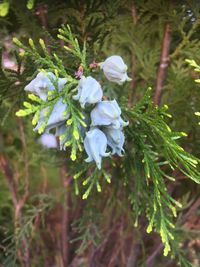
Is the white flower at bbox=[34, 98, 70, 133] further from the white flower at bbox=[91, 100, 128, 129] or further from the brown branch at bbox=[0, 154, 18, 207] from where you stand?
the brown branch at bbox=[0, 154, 18, 207]

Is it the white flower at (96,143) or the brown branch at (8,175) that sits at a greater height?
the white flower at (96,143)

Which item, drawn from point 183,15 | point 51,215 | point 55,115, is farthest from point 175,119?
point 51,215

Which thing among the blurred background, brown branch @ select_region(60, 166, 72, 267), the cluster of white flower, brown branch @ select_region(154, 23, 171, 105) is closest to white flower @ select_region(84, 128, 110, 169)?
the cluster of white flower

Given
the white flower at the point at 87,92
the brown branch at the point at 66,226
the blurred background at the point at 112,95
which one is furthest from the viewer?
the brown branch at the point at 66,226

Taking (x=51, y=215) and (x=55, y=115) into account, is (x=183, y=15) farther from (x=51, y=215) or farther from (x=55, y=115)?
(x=51, y=215)

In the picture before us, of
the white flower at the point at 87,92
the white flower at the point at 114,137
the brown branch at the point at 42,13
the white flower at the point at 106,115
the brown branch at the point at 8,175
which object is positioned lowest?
the brown branch at the point at 8,175

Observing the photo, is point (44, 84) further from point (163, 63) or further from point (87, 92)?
point (163, 63)

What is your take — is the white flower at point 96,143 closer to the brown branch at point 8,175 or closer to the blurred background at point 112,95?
the blurred background at point 112,95

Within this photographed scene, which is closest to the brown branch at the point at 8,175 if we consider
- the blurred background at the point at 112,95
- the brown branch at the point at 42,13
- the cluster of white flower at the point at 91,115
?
the blurred background at the point at 112,95
